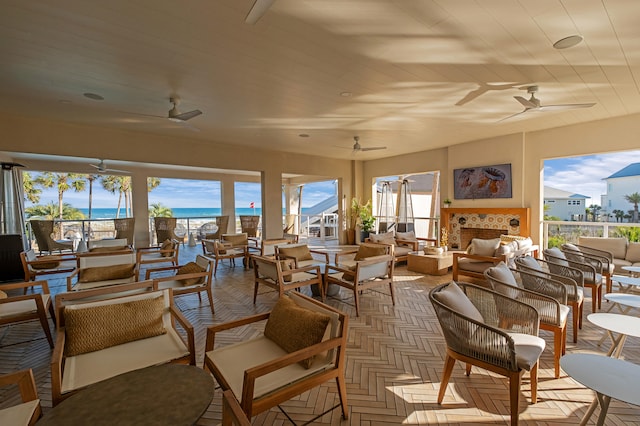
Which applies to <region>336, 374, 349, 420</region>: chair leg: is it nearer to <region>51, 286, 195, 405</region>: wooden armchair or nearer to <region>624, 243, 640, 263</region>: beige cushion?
<region>51, 286, 195, 405</region>: wooden armchair

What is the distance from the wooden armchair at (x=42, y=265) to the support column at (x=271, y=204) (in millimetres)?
4069

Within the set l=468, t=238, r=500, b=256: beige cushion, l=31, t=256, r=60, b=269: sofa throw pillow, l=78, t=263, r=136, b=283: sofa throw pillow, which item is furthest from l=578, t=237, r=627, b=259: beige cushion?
l=31, t=256, r=60, b=269: sofa throw pillow

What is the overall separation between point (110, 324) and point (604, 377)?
3.16 metres

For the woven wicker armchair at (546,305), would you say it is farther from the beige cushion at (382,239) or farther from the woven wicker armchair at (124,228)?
the woven wicker armchair at (124,228)

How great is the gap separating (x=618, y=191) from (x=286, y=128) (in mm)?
9954

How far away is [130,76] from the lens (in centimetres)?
335

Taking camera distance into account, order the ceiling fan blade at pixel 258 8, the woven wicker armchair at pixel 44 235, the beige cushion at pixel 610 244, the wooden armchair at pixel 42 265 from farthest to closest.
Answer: the woven wicker armchair at pixel 44 235 < the beige cushion at pixel 610 244 < the wooden armchair at pixel 42 265 < the ceiling fan blade at pixel 258 8

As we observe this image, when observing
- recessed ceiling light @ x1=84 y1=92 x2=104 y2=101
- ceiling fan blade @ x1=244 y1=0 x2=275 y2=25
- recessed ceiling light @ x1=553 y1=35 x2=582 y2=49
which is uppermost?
recessed ceiling light @ x1=84 y1=92 x2=104 y2=101

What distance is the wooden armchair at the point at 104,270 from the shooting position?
3803 mm

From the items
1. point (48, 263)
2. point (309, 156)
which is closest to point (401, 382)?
point (48, 263)

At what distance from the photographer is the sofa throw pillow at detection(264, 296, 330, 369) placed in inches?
74.5

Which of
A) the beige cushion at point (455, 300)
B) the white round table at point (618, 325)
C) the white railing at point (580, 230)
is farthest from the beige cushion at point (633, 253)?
the beige cushion at point (455, 300)

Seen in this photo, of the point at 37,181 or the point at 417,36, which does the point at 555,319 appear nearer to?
the point at 417,36

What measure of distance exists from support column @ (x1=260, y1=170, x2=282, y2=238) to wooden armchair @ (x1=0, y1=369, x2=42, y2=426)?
20.6 feet
